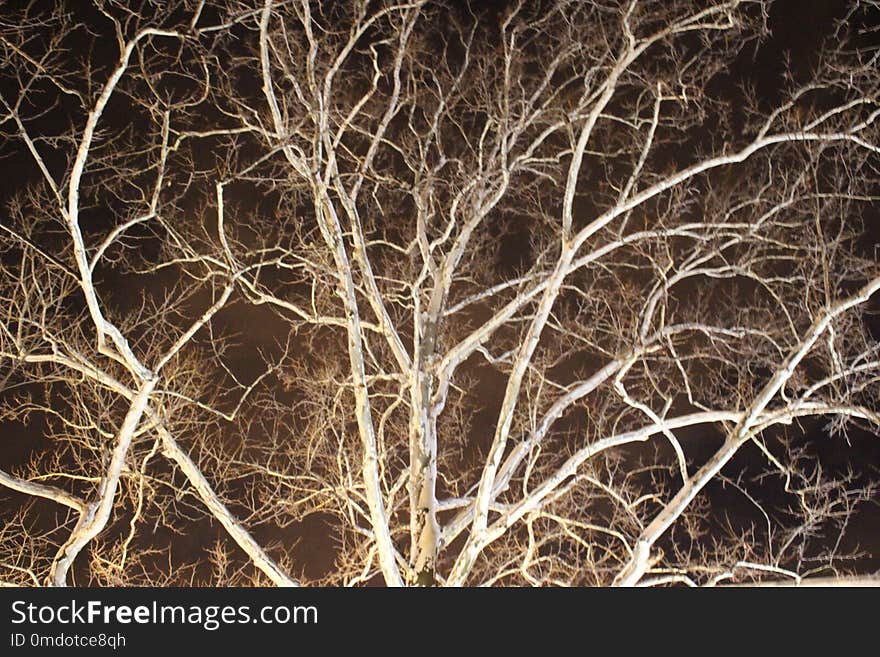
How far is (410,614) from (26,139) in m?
5.76

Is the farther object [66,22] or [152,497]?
[152,497]

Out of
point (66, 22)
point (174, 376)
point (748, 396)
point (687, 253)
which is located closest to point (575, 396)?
point (748, 396)

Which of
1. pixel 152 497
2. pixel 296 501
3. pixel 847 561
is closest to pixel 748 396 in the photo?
pixel 847 561

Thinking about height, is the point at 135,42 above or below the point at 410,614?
above

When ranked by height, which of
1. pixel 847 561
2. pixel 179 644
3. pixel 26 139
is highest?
pixel 26 139

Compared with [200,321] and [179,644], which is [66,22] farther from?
[179,644]

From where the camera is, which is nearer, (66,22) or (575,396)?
(66,22)

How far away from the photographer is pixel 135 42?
898 cm

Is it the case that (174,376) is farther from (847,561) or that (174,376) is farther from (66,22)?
(847,561)

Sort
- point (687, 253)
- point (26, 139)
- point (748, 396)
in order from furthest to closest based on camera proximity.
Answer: point (687, 253) → point (748, 396) → point (26, 139)

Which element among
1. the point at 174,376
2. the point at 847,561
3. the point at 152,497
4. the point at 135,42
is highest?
the point at 135,42

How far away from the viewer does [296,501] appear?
38.4ft

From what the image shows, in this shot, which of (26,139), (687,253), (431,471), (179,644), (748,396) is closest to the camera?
(179,644)

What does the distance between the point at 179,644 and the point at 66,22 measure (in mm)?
6010
